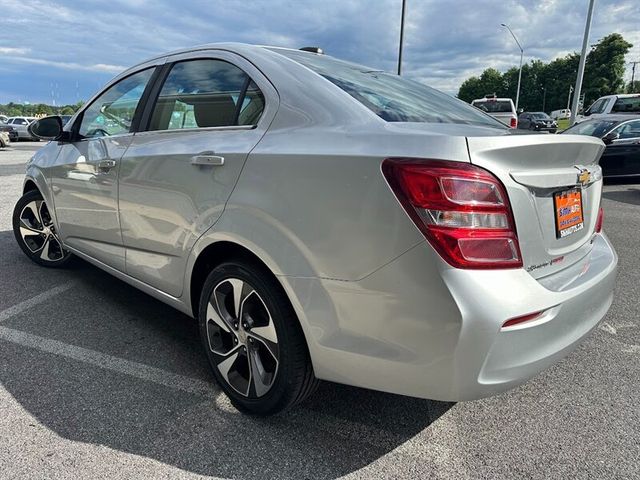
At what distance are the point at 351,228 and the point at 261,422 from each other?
3.62 ft

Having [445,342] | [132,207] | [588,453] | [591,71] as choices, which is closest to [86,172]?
[132,207]

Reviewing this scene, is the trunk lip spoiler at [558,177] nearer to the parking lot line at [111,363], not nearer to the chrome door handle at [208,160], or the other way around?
the chrome door handle at [208,160]

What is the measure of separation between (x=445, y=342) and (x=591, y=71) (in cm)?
6461

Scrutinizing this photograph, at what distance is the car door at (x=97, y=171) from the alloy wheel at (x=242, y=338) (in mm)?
1023

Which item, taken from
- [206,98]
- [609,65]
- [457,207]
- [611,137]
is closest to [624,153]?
[611,137]

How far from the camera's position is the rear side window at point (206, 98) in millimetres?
2324

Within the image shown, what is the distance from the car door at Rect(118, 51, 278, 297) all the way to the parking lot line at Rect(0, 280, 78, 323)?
1100 millimetres

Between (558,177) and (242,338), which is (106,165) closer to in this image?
(242,338)

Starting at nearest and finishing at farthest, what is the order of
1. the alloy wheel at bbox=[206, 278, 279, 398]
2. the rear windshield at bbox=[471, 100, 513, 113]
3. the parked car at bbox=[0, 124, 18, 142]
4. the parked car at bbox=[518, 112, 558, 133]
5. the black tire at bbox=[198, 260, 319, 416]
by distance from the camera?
the black tire at bbox=[198, 260, 319, 416] < the alloy wheel at bbox=[206, 278, 279, 398] < the parked car at bbox=[518, 112, 558, 133] < the rear windshield at bbox=[471, 100, 513, 113] < the parked car at bbox=[0, 124, 18, 142]

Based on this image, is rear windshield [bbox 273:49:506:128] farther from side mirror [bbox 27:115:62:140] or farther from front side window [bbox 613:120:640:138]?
front side window [bbox 613:120:640:138]

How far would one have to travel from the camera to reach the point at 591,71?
55.1 metres

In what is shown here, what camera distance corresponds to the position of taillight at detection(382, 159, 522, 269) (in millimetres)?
1584

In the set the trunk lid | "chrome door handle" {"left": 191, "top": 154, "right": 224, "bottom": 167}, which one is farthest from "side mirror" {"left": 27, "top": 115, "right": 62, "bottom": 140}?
the trunk lid

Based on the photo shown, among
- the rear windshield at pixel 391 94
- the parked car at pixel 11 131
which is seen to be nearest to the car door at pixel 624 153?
the rear windshield at pixel 391 94
